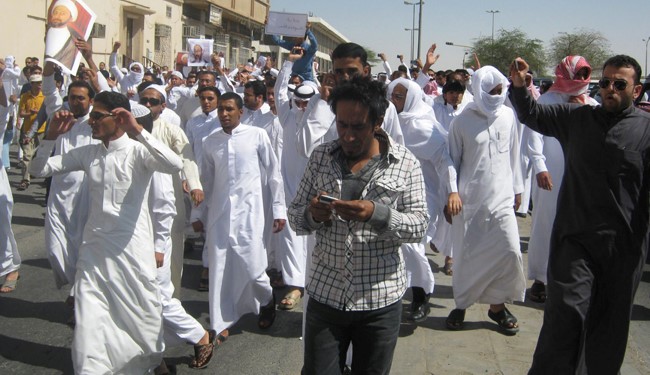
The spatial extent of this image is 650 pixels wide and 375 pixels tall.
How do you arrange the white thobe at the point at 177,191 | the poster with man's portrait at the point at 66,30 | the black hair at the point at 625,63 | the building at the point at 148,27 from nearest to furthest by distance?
1. the black hair at the point at 625,63
2. the white thobe at the point at 177,191
3. the poster with man's portrait at the point at 66,30
4. the building at the point at 148,27

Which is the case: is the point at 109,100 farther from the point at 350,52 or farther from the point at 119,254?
the point at 350,52

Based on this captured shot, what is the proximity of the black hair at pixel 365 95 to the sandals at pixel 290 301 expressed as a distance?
Answer: 3.33 meters

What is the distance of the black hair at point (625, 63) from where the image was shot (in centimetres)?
387

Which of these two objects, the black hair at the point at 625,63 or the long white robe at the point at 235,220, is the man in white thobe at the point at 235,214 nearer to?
the long white robe at the point at 235,220

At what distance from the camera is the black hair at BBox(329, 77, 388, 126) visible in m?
2.98

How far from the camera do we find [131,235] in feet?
13.4

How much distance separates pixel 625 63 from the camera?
3869 mm

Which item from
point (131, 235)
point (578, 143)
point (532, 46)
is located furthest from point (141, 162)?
point (532, 46)

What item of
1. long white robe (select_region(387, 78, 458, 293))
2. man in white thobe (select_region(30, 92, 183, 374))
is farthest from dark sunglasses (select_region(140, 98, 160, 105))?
long white robe (select_region(387, 78, 458, 293))

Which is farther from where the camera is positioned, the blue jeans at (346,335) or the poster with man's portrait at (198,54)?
the poster with man's portrait at (198,54)

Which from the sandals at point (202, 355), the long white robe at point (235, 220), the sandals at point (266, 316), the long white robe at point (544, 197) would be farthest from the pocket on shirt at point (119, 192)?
the long white robe at point (544, 197)

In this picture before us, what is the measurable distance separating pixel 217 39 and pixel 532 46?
35.9 meters

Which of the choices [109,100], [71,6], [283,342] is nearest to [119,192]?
[109,100]

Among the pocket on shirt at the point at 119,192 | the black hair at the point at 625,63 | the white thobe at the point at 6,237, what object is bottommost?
the white thobe at the point at 6,237
